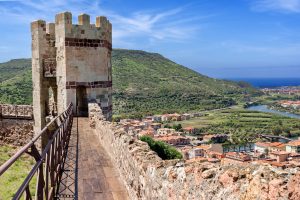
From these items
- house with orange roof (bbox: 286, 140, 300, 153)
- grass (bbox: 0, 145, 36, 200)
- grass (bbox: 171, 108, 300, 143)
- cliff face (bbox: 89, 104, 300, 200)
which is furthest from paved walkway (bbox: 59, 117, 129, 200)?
grass (bbox: 171, 108, 300, 143)

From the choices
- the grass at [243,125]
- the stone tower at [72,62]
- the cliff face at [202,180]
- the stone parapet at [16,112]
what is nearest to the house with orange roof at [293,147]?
the grass at [243,125]

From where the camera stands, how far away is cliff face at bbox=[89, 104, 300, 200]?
80.2 inches

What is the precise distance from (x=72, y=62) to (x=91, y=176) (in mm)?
7127

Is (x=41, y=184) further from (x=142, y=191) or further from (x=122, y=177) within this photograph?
(x=122, y=177)

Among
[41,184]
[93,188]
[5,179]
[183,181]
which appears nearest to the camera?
[183,181]

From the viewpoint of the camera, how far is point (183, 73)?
139 m

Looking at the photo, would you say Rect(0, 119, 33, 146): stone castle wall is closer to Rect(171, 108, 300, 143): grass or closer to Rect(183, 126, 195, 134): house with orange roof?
Rect(171, 108, 300, 143): grass

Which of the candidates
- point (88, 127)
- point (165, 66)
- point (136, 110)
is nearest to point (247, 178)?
point (88, 127)

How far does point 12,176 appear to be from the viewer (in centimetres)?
1086

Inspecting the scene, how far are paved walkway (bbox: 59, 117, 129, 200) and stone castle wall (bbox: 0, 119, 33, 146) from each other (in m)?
7.44

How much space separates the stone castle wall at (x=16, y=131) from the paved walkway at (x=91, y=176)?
7441 millimetres

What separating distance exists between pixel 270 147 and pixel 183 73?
67879mm

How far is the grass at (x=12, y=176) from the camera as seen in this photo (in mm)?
9078

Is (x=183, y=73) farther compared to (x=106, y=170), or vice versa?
(x=183, y=73)
